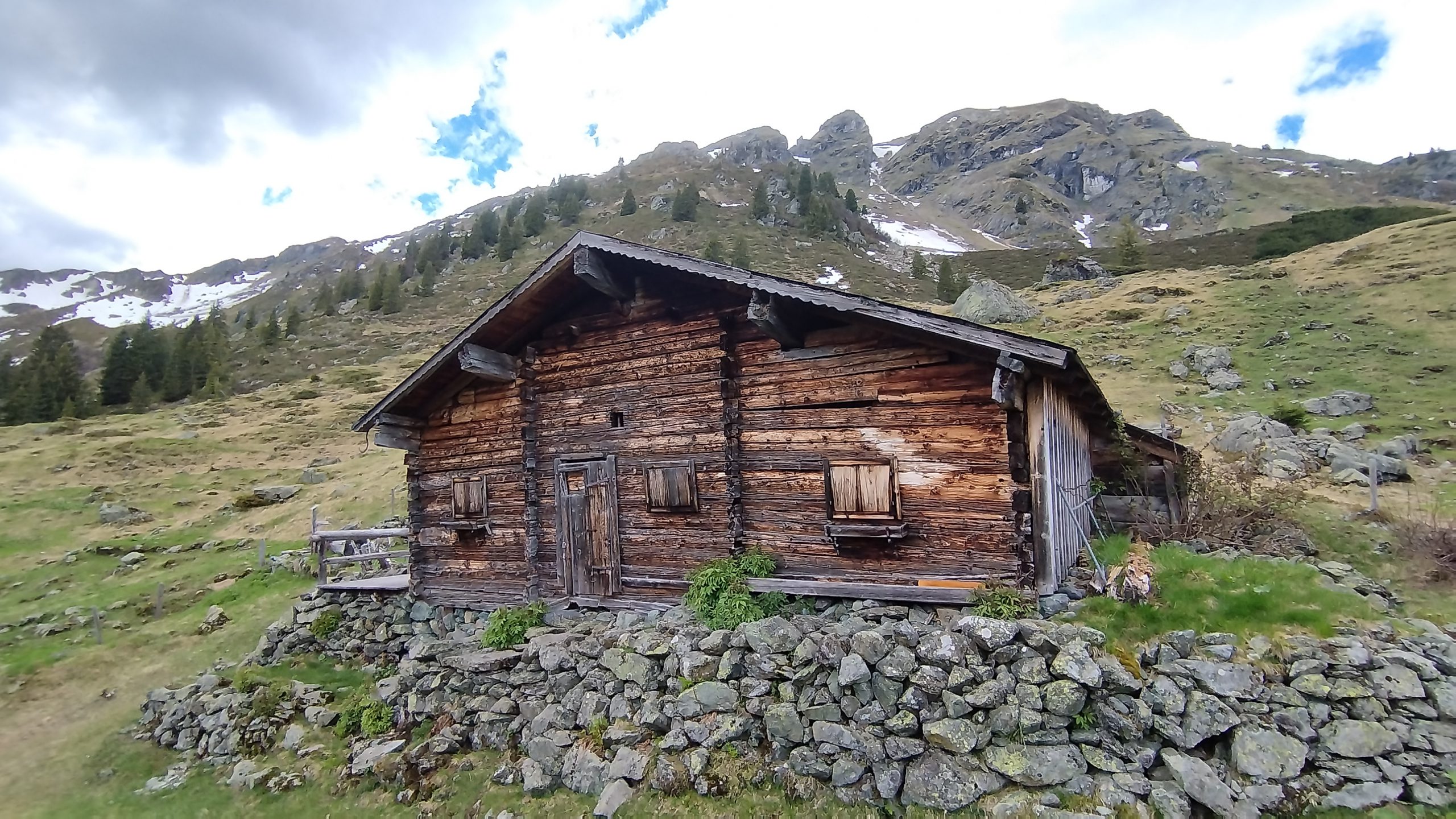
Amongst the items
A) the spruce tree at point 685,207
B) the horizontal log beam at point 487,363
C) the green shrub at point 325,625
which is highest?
the spruce tree at point 685,207

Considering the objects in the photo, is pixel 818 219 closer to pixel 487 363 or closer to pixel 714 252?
pixel 714 252

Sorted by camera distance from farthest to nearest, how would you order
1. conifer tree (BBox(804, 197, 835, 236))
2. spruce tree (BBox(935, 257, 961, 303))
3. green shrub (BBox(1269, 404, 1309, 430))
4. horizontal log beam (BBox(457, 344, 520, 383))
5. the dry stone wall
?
1. conifer tree (BBox(804, 197, 835, 236))
2. spruce tree (BBox(935, 257, 961, 303))
3. green shrub (BBox(1269, 404, 1309, 430))
4. horizontal log beam (BBox(457, 344, 520, 383))
5. the dry stone wall

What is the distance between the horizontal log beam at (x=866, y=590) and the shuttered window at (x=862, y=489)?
3.53 ft

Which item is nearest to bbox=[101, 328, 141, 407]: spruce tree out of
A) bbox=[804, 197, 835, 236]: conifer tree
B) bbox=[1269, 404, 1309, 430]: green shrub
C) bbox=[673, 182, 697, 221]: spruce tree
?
bbox=[673, 182, 697, 221]: spruce tree

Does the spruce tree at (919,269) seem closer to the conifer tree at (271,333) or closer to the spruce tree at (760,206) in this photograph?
the spruce tree at (760,206)

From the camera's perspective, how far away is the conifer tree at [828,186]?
118188mm

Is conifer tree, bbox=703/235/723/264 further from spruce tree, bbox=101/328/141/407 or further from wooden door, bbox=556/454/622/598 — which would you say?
wooden door, bbox=556/454/622/598

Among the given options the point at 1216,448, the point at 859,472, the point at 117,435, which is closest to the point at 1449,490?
the point at 1216,448

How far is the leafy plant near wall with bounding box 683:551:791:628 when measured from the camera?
35.3ft

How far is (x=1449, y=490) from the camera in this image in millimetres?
16156

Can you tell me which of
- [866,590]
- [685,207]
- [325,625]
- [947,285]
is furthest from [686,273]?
[685,207]

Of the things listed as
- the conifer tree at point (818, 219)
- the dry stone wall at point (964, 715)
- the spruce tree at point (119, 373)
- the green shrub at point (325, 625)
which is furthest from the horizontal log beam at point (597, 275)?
the conifer tree at point (818, 219)

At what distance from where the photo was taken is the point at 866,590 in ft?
33.8

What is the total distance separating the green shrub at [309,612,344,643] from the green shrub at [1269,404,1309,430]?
1156 inches
